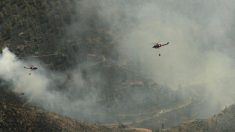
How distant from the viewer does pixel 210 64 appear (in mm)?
198500

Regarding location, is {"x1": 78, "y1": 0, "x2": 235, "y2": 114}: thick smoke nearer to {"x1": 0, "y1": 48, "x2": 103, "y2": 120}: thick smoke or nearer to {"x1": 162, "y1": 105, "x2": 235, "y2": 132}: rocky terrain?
{"x1": 0, "y1": 48, "x2": 103, "y2": 120}: thick smoke

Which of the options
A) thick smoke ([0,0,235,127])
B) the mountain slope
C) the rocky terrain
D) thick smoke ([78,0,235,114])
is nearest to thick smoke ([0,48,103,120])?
thick smoke ([0,0,235,127])

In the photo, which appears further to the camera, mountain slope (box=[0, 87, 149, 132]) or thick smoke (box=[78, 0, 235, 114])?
thick smoke (box=[78, 0, 235, 114])

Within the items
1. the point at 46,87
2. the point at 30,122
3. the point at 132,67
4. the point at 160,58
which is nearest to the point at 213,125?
the point at 30,122

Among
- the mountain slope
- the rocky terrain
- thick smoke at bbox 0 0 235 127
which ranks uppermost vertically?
thick smoke at bbox 0 0 235 127

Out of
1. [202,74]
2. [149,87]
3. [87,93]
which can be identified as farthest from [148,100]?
[202,74]

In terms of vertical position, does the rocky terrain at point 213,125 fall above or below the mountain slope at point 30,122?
above

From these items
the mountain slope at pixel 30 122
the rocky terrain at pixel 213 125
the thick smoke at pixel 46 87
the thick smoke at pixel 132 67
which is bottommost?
the mountain slope at pixel 30 122

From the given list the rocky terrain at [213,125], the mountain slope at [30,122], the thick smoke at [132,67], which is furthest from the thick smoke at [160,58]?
the mountain slope at [30,122]

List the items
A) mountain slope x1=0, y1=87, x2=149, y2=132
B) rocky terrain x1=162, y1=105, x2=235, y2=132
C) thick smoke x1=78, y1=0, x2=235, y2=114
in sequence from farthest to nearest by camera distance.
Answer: thick smoke x1=78, y1=0, x2=235, y2=114
rocky terrain x1=162, y1=105, x2=235, y2=132
mountain slope x1=0, y1=87, x2=149, y2=132

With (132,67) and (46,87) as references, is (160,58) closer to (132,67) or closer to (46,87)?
(132,67)

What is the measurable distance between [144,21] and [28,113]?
11892 cm

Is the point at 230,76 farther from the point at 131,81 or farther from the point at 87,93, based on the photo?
the point at 87,93

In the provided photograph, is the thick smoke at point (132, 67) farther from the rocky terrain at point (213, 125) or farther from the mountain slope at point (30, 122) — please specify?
the mountain slope at point (30, 122)
